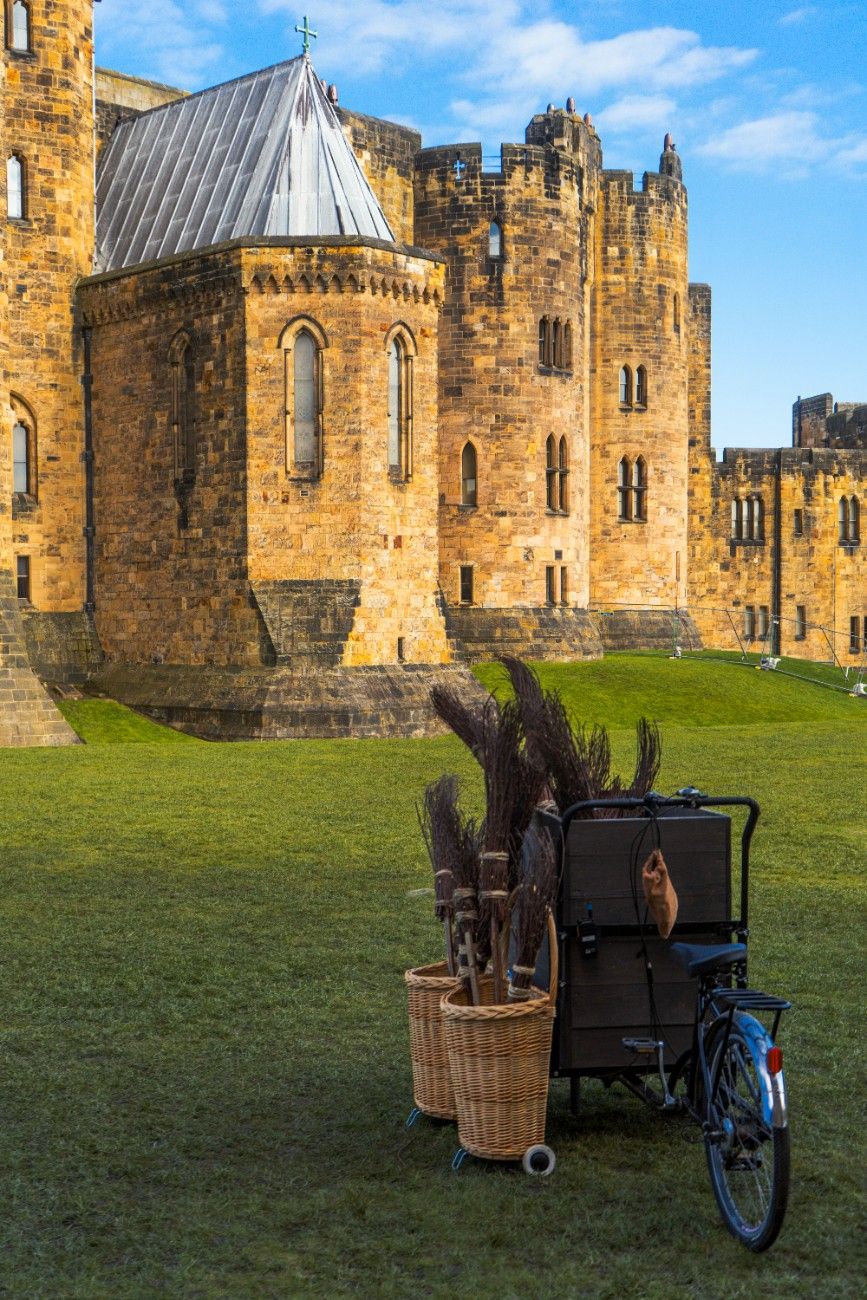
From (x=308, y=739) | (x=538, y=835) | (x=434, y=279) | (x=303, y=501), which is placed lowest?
(x=308, y=739)

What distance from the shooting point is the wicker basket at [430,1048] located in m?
6.39

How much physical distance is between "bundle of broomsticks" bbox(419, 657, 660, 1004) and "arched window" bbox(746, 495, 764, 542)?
154 feet

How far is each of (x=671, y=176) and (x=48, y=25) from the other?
65.1 ft

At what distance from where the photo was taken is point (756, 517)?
52781mm

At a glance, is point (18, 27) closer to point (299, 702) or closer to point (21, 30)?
point (21, 30)

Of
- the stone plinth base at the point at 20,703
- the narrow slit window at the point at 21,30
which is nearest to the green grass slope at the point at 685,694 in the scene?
the stone plinth base at the point at 20,703

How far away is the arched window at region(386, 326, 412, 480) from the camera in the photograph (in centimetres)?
2778

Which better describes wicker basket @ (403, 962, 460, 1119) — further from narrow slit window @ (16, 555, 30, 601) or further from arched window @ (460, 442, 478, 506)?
arched window @ (460, 442, 478, 506)

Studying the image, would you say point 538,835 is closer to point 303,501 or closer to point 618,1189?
point 618,1189

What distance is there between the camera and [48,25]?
29.8 metres

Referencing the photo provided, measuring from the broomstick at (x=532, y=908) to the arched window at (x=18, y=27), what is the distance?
90.0ft

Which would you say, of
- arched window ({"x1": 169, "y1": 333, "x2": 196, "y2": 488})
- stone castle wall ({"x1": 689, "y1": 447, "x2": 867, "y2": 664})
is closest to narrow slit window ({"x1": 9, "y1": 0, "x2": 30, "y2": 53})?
arched window ({"x1": 169, "y1": 333, "x2": 196, "y2": 488})

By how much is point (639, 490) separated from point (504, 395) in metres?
7.88

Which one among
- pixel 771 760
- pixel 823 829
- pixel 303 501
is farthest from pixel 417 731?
pixel 823 829
